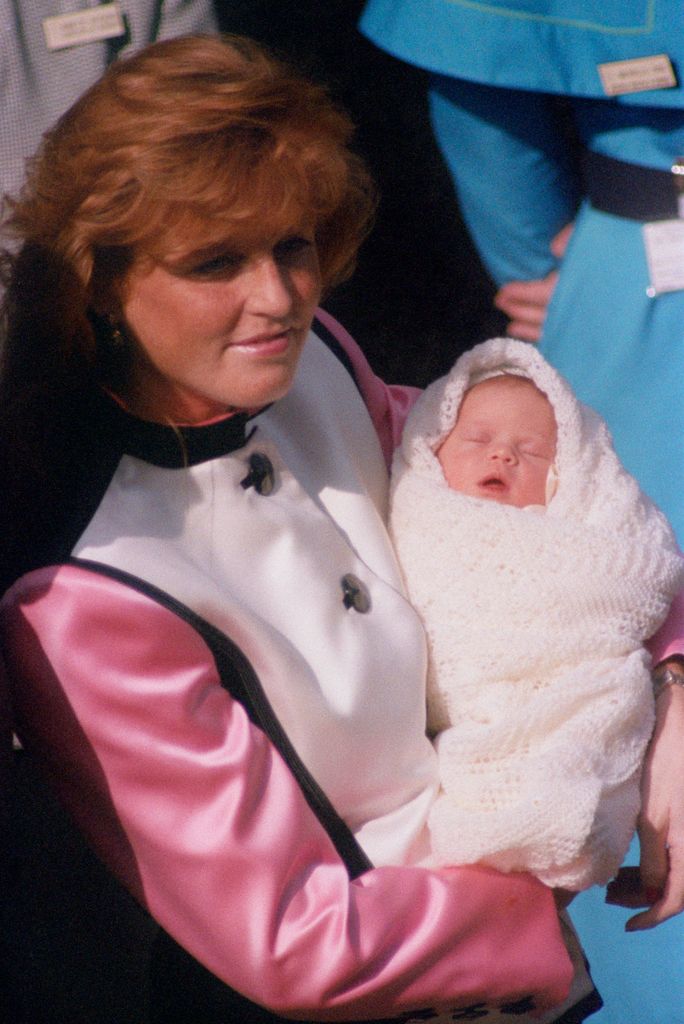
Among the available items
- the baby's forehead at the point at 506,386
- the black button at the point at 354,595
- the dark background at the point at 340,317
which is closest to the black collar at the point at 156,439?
the black button at the point at 354,595

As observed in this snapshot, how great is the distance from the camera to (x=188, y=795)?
3.60 ft

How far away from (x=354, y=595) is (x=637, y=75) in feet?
3.42

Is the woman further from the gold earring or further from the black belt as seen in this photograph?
the black belt

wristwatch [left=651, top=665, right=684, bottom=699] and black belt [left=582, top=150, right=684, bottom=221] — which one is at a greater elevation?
black belt [left=582, top=150, right=684, bottom=221]

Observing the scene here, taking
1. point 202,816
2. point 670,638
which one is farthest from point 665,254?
point 202,816

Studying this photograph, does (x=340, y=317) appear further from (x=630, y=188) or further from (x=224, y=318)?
(x=224, y=318)

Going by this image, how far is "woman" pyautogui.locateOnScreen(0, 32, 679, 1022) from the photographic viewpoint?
3.59ft

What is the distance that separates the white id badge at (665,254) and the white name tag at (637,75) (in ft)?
0.80

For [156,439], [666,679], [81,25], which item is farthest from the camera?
[81,25]

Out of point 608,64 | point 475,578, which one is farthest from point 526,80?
point 475,578

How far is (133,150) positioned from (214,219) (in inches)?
3.9

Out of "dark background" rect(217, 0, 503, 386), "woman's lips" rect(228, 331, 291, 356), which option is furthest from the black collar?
"dark background" rect(217, 0, 503, 386)

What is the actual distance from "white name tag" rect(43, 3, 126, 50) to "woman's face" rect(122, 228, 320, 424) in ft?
2.37

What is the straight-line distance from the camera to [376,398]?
63.5 inches
